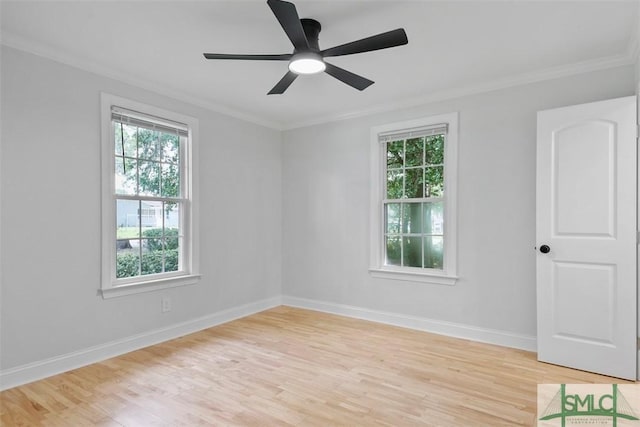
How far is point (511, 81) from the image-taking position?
11.2ft

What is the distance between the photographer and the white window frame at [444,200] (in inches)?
148

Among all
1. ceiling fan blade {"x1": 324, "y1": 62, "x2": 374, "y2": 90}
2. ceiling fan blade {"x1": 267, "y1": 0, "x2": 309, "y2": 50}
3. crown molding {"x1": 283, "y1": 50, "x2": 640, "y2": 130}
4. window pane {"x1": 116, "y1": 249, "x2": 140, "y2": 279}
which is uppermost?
crown molding {"x1": 283, "y1": 50, "x2": 640, "y2": 130}

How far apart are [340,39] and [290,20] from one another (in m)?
0.82

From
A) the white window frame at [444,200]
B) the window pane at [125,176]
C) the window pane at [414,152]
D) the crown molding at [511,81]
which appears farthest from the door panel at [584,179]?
the window pane at [125,176]

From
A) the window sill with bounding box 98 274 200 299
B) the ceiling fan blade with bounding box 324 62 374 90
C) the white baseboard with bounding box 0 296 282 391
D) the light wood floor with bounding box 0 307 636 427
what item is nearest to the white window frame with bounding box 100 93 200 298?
the window sill with bounding box 98 274 200 299

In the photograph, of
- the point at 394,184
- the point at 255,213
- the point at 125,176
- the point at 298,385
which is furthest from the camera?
the point at 255,213

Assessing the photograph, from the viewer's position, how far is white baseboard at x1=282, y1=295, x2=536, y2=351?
3.40 m

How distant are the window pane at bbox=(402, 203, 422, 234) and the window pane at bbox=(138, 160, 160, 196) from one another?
267cm

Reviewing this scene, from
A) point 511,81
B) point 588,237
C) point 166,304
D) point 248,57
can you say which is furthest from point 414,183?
point 166,304

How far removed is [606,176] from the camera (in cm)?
285

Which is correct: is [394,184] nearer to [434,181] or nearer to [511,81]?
[434,181]

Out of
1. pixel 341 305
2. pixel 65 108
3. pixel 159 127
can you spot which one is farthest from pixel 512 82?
pixel 65 108

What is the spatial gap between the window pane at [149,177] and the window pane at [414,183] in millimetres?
2677

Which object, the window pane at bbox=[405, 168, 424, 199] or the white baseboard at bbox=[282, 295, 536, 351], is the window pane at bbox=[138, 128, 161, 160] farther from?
the window pane at bbox=[405, 168, 424, 199]
